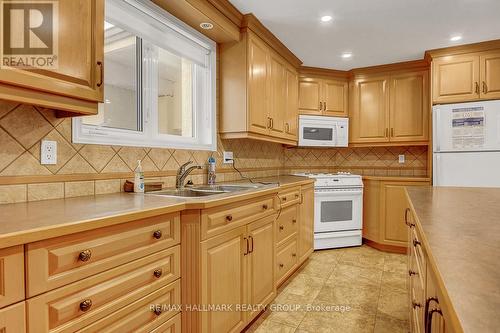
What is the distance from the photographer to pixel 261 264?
195cm

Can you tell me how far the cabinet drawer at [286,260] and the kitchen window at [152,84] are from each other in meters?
1.12

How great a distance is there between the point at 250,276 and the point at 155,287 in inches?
30.0

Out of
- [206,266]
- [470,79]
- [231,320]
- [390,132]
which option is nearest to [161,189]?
[206,266]

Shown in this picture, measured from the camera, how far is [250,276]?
1813 mm

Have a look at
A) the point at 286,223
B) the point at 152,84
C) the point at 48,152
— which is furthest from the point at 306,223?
the point at 48,152

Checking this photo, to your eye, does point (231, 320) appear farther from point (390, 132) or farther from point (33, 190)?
point (390, 132)

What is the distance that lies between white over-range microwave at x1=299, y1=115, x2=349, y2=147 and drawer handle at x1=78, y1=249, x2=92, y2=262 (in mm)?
3196

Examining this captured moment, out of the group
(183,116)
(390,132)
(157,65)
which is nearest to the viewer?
(157,65)

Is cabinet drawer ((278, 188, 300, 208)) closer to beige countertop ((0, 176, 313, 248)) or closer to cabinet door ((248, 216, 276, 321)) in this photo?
cabinet door ((248, 216, 276, 321))

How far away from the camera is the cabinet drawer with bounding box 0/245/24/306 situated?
73 centimetres

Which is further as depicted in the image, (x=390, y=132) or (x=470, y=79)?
(x=390, y=132)

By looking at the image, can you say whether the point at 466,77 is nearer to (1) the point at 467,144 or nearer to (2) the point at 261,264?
(1) the point at 467,144

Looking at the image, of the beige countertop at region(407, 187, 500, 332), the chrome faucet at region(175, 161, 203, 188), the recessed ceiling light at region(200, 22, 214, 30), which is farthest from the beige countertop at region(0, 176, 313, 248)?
the recessed ceiling light at region(200, 22, 214, 30)

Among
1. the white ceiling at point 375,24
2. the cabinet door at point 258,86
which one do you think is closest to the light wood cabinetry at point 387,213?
the white ceiling at point 375,24
